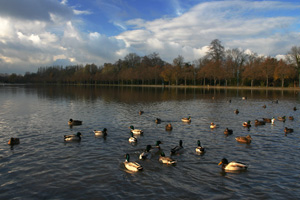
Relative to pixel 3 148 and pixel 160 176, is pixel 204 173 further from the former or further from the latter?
pixel 3 148

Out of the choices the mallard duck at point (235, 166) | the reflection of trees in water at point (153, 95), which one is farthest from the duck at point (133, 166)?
the reflection of trees in water at point (153, 95)

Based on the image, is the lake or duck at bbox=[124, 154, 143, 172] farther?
duck at bbox=[124, 154, 143, 172]

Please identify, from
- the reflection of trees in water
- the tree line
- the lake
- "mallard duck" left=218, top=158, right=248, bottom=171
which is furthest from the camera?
the tree line

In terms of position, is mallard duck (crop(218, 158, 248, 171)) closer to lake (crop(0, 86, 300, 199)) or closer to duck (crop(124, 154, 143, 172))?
lake (crop(0, 86, 300, 199))

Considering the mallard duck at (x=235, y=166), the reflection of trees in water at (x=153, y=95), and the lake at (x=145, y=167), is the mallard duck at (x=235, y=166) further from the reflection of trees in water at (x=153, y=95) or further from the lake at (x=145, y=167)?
the reflection of trees in water at (x=153, y=95)

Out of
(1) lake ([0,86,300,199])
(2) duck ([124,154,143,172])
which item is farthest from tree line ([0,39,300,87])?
(2) duck ([124,154,143,172])

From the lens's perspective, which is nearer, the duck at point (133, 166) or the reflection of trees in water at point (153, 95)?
the duck at point (133, 166)

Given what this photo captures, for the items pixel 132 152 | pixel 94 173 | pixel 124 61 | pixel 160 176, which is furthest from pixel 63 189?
→ pixel 124 61

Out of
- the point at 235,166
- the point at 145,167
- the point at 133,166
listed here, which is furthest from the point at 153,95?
the point at 235,166

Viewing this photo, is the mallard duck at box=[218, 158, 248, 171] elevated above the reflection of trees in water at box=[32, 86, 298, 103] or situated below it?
→ below

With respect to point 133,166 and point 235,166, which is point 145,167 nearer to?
point 133,166

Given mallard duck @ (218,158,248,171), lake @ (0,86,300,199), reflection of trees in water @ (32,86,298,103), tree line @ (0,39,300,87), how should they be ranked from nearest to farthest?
lake @ (0,86,300,199), mallard duck @ (218,158,248,171), reflection of trees in water @ (32,86,298,103), tree line @ (0,39,300,87)

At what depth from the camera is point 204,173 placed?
11680mm

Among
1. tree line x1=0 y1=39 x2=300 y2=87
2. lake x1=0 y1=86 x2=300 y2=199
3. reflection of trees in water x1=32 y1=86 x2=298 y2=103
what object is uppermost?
tree line x1=0 y1=39 x2=300 y2=87
